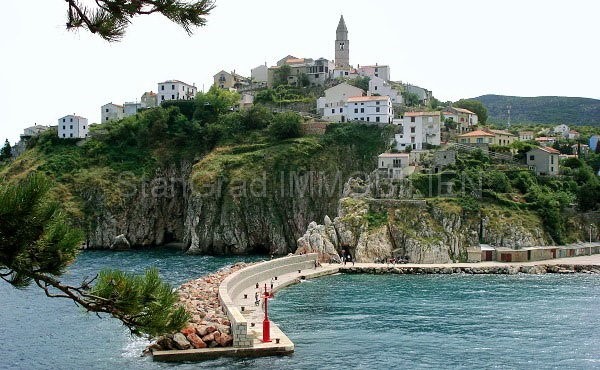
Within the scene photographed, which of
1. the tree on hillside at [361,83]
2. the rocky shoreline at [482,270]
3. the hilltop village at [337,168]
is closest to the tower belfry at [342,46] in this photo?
the hilltop village at [337,168]

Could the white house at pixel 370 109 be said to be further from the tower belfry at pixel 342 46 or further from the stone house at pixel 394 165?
the tower belfry at pixel 342 46

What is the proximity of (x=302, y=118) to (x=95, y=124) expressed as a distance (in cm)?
3667

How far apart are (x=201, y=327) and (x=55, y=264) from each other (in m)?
25.4

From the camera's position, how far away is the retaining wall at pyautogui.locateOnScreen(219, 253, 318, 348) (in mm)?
33156

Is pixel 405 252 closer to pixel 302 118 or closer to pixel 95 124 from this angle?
pixel 302 118

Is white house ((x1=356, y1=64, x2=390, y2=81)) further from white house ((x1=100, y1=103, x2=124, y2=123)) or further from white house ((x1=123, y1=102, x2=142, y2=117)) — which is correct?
white house ((x1=100, y1=103, x2=124, y2=123))

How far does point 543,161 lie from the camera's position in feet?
267

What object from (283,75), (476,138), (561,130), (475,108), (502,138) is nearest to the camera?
(476,138)

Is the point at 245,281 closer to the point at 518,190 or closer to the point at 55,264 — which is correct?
the point at 518,190

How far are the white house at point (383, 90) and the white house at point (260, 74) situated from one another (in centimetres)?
2527

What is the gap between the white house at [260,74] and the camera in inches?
4749

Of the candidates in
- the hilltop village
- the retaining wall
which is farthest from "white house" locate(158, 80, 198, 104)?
the retaining wall

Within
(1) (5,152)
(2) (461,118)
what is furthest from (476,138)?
(1) (5,152)

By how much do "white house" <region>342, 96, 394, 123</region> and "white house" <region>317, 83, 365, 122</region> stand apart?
8.10ft
